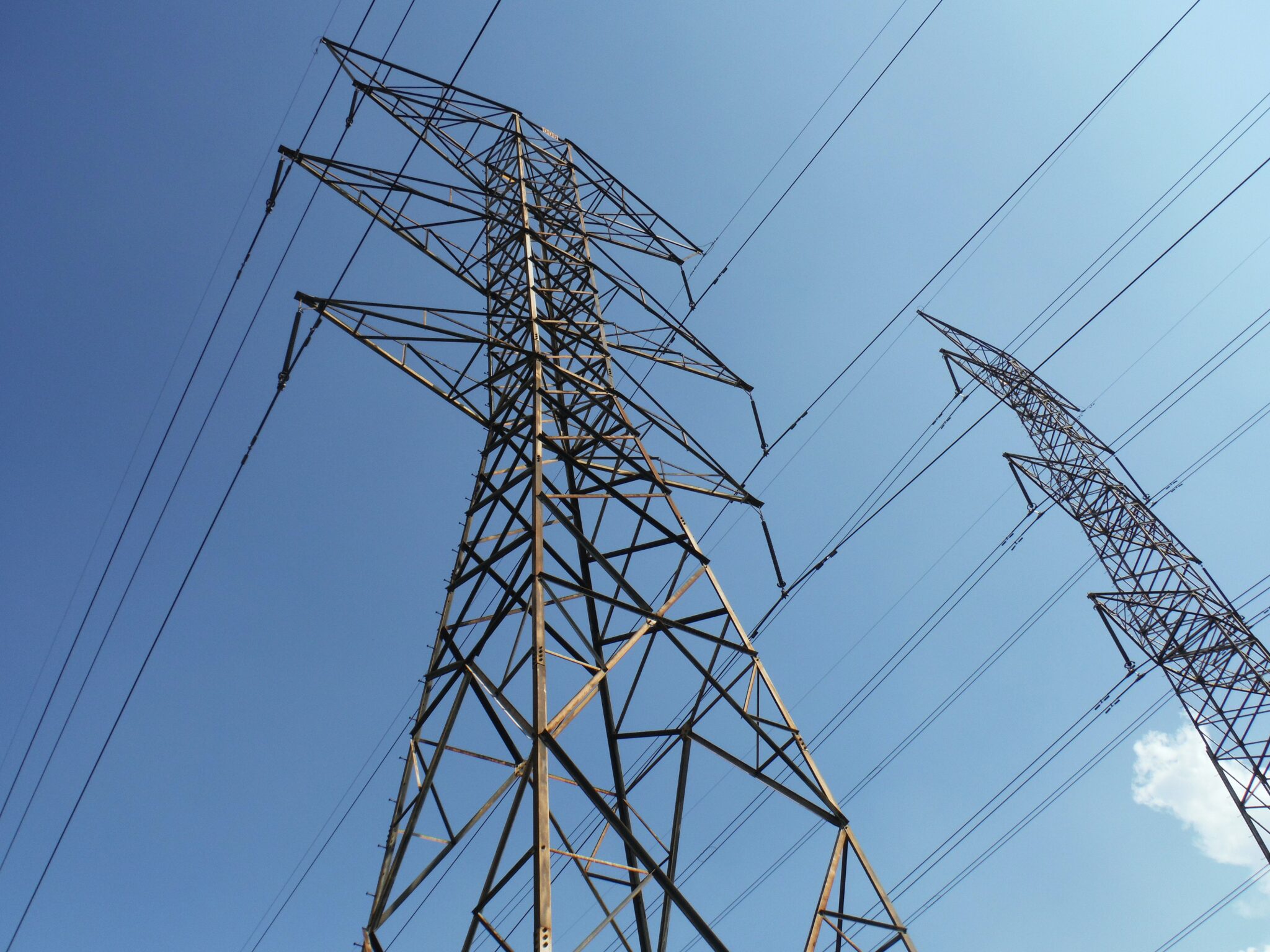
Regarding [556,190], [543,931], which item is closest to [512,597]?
[543,931]

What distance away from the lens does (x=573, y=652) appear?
24.0 feet

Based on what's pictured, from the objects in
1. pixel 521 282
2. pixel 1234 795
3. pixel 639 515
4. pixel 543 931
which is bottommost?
pixel 1234 795

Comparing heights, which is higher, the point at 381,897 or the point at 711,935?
the point at 381,897

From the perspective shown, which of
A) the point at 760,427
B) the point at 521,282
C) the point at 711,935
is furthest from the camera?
the point at 760,427

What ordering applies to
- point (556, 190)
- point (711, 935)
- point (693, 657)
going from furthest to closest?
point (556, 190)
point (693, 657)
point (711, 935)

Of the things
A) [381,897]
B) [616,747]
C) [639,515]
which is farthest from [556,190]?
[381,897]

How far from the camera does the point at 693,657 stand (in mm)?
6520

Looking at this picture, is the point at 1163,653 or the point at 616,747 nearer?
the point at 616,747

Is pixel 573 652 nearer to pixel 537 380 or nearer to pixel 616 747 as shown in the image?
pixel 616 747

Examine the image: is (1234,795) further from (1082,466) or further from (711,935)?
(711,935)

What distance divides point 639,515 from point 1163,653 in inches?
392

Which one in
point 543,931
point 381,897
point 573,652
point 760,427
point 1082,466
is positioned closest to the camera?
point 543,931

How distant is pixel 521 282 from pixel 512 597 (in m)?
5.14

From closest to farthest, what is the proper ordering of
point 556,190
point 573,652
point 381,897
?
point 381,897, point 573,652, point 556,190
